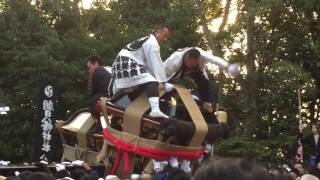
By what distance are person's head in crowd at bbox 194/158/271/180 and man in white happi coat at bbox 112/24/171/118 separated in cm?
469

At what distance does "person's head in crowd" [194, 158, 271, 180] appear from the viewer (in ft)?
5.46

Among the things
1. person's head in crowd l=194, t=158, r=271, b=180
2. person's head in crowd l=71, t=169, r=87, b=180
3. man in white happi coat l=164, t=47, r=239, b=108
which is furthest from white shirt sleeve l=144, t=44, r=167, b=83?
person's head in crowd l=194, t=158, r=271, b=180

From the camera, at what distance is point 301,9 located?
14.3 meters

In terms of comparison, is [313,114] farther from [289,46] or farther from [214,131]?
[214,131]

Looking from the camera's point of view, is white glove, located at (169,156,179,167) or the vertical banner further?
the vertical banner

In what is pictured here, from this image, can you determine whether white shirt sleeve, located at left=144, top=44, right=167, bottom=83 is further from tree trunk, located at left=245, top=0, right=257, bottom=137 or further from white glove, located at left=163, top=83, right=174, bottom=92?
tree trunk, located at left=245, top=0, right=257, bottom=137

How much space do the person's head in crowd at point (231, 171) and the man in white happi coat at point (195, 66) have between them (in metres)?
4.88

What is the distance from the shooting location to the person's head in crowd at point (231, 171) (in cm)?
166

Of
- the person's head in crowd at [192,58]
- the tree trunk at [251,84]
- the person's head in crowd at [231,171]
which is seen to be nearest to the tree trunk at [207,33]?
the tree trunk at [251,84]

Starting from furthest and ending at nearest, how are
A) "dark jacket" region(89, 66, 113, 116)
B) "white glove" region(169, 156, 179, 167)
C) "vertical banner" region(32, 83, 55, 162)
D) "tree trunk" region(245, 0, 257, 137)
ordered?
"tree trunk" region(245, 0, 257, 137)
"vertical banner" region(32, 83, 55, 162)
"dark jacket" region(89, 66, 113, 116)
"white glove" region(169, 156, 179, 167)

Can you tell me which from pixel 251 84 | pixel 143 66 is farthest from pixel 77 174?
pixel 251 84

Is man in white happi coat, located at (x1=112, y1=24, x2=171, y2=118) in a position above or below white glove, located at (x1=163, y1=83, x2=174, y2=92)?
above

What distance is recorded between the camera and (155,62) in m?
6.61

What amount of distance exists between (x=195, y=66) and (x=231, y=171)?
5.18 m
